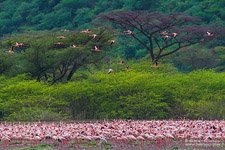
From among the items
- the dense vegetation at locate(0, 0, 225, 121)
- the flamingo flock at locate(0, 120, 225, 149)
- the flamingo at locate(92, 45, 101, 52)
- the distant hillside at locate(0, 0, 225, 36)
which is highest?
the flamingo flock at locate(0, 120, 225, 149)

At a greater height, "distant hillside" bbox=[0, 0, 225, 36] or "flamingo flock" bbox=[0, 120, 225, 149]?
"flamingo flock" bbox=[0, 120, 225, 149]

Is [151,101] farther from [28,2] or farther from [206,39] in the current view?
[28,2]

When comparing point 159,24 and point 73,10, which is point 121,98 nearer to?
point 159,24

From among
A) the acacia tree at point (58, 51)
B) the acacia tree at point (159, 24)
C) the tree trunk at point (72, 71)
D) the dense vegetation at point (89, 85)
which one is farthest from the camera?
the acacia tree at point (159, 24)

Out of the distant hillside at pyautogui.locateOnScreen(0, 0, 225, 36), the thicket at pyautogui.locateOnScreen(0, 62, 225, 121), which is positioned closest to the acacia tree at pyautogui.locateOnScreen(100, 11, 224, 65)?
the thicket at pyautogui.locateOnScreen(0, 62, 225, 121)

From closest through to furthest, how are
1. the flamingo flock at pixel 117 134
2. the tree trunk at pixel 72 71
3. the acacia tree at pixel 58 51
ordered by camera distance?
the flamingo flock at pixel 117 134 → the acacia tree at pixel 58 51 → the tree trunk at pixel 72 71

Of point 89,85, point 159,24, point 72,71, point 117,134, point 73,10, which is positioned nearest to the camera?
point 117,134

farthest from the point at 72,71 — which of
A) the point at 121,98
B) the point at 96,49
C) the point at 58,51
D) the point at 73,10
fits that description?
the point at 73,10

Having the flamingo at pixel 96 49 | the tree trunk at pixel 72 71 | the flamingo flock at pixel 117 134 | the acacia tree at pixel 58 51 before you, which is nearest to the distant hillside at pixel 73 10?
the acacia tree at pixel 58 51

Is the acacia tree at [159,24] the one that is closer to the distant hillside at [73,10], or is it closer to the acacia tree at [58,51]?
the acacia tree at [58,51]

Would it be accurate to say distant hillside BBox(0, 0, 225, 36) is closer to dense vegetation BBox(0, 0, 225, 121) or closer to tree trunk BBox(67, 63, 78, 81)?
dense vegetation BBox(0, 0, 225, 121)

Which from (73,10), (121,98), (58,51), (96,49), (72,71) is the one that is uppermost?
(96,49)

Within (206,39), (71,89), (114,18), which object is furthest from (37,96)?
(206,39)

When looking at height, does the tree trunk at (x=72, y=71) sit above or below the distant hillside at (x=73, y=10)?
above
